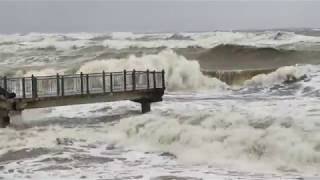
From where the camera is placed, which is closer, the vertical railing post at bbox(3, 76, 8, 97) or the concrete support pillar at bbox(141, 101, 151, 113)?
the vertical railing post at bbox(3, 76, 8, 97)

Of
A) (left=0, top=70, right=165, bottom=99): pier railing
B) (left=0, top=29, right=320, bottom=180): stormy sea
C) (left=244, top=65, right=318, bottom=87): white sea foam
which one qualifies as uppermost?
(left=0, top=70, right=165, bottom=99): pier railing

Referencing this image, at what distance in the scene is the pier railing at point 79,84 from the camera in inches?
795

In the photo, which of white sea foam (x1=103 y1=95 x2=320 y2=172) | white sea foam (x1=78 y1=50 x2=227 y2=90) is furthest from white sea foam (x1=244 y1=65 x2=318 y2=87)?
white sea foam (x1=103 y1=95 x2=320 y2=172)

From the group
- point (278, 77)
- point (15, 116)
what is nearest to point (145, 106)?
point (15, 116)

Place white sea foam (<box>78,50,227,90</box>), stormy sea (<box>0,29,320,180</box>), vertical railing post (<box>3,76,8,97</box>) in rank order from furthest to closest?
white sea foam (<box>78,50,227,90</box>), vertical railing post (<box>3,76,8,97</box>), stormy sea (<box>0,29,320,180</box>)

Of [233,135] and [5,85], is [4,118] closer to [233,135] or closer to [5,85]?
[5,85]

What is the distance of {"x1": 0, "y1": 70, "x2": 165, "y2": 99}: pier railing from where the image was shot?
20.2m

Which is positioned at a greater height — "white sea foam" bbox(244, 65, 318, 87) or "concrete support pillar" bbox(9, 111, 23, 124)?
"white sea foam" bbox(244, 65, 318, 87)

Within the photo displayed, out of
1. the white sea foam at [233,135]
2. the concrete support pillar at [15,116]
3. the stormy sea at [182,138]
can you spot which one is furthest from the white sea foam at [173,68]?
the concrete support pillar at [15,116]

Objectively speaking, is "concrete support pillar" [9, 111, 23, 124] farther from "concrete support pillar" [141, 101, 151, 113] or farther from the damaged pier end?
"concrete support pillar" [141, 101, 151, 113]

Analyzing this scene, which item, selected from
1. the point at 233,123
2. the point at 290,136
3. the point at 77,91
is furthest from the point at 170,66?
the point at 290,136

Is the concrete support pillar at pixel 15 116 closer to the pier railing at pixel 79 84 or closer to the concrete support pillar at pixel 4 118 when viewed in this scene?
the concrete support pillar at pixel 4 118

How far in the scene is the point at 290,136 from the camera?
1591cm

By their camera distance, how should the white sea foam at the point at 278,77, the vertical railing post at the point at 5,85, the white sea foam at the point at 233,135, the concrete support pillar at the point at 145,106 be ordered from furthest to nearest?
the white sea foam at the point at 278,77 → the concrete support pillar at the point at 145,106 → the vertical railing post at the point at 5,85 → the white sea foam at the point at 233,135
